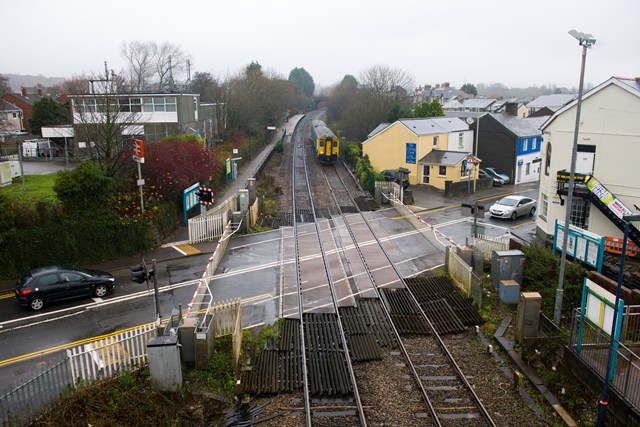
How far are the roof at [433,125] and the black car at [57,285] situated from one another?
29.8m

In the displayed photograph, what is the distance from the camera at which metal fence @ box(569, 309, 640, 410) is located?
10125 mm

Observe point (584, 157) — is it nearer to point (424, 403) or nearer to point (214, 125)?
point (424, 403)

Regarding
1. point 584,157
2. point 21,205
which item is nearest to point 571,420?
point 584,157

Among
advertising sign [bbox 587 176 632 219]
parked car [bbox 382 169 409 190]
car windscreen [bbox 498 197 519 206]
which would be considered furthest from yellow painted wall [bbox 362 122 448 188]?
advertising sign [bbox 587 176 632 219]

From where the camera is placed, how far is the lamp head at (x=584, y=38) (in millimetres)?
13523

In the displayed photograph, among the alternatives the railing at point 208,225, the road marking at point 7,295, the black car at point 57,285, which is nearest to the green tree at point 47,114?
the railing at point 208,225

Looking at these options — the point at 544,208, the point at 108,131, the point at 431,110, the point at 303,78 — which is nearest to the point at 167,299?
the point at 108,131

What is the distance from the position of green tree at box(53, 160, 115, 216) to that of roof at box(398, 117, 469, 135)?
26.8 metres

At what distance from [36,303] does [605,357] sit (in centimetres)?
1636

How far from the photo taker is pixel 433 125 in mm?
44688

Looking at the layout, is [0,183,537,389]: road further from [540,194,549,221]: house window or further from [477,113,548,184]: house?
[477,113,548,184]: house

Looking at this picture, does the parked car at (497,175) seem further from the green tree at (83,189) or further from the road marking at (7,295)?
the road marking at (7,295)

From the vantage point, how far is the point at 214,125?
58.6 metres

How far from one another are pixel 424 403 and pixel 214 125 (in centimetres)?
5146
